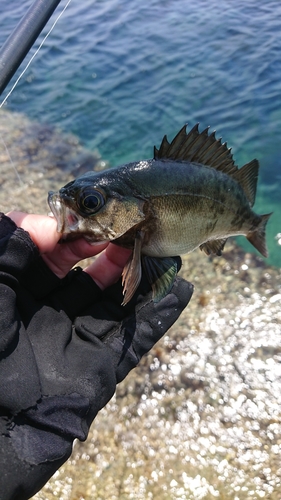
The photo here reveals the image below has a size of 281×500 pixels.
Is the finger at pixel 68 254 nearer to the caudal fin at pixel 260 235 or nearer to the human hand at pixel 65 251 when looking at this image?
the human hand at pixel 65 251

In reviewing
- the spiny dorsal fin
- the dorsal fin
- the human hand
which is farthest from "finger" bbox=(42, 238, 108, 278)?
the spiny dorsal fin

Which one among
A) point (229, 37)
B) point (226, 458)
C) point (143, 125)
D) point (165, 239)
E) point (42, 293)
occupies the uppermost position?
point (165, 239)

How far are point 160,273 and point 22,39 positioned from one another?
7.82 ft

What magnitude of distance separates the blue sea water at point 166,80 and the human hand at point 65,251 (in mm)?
4705

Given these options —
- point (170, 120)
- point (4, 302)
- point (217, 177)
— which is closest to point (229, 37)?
point (170, 120)

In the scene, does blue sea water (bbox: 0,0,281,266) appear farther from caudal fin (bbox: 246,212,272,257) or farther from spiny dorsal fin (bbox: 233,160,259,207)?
spiny dorsal fin (bbox: 233,160,259,207)

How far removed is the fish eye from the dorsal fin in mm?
532

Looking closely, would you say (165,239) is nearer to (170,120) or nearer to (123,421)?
(123,421)

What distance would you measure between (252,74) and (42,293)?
1103 cm

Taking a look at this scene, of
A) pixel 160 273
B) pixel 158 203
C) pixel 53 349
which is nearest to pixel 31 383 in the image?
pixel 53 349

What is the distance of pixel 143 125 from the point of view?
11367 mm

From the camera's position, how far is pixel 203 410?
17.5 ft

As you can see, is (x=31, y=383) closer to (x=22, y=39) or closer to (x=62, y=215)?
(x=62, y=215)

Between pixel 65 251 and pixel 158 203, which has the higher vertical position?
pixel 158 203
